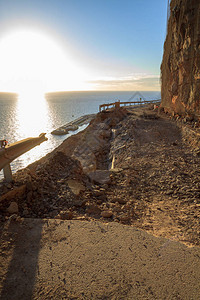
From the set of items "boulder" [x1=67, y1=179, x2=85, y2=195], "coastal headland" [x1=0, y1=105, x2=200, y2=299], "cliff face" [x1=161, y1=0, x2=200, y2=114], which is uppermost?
"cliff face" [x1=161, y1=0, x2=200, y2=114]

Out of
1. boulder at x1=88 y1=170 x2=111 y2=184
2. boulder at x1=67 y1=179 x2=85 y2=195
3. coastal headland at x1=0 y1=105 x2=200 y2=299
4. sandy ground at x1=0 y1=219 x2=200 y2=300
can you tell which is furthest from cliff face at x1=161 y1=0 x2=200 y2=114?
sandy ground at x1=0 y1=219 x2=200 y2=300

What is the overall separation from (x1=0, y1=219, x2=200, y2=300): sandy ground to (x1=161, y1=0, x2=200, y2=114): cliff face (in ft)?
44.9

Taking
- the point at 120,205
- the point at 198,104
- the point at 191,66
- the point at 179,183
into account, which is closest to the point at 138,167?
the point at 179,183

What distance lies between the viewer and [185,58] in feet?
49.3

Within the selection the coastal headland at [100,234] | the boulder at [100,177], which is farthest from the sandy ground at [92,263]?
the boulder at [100,177]

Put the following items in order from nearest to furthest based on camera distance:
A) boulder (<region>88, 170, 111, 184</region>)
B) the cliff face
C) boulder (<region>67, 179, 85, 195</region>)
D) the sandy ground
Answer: the sandy ground, boulder (<region>67, 179, 85, 195</region>), boulder (<region>88, 170, 111, 184</region>), the cliff face

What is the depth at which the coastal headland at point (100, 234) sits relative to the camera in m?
2.45

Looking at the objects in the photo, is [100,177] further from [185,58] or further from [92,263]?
[185,58]

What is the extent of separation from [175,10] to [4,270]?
2170cm

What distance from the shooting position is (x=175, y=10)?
51.9 feet

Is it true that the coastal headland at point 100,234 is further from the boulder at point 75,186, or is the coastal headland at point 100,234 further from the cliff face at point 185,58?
the cliff face at point 185,58

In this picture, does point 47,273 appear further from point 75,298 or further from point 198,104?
point 198,104

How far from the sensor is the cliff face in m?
13.5

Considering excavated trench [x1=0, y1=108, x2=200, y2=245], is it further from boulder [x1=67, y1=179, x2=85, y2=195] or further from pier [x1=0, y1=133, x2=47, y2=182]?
pier [x1=0, y1=133, x2=47, y2=182]
